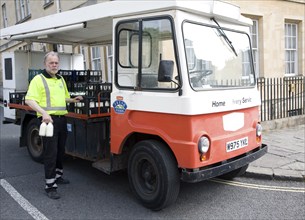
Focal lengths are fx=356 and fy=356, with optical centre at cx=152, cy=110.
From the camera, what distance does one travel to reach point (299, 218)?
160 inches

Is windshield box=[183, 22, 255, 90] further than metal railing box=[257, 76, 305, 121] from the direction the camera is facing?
No

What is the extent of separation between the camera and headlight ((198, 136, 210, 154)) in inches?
153

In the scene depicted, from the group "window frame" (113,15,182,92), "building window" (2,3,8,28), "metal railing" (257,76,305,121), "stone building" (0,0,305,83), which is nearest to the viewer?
"window frame" (113,15,182,92)

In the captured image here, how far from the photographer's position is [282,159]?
20.8 ft

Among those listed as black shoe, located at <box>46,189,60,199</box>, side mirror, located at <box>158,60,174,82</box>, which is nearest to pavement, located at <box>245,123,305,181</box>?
side mirror, located at <box>158,60,174,82</box>

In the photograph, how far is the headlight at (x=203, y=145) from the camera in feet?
12.8

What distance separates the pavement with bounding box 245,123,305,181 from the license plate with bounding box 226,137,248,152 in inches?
48.3

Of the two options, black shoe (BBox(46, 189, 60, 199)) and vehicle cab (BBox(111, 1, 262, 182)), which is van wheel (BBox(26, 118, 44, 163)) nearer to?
black shoe (BBox(46, 189, 60, 199))

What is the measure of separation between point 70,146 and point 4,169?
1404 mm

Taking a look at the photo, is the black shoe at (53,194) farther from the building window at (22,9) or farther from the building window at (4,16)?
the building window at (4,16)

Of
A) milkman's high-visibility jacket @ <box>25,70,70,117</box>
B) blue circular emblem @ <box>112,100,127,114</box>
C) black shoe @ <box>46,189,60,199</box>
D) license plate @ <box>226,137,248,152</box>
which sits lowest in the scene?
black shoe @ <box>46,189,60,199</box>

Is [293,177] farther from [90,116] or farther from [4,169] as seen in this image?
[4,169]

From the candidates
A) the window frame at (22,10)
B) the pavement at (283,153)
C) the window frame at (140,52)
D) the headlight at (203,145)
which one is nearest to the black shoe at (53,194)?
the window frame at (140,52)

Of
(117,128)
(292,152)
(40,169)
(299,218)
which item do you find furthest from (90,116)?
(292,152)
